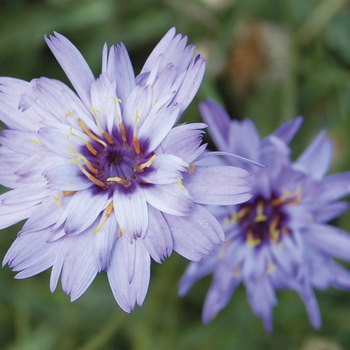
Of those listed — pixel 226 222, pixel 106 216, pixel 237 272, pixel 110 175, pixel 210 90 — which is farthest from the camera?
pixel 210 90

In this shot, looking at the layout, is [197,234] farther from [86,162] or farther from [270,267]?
[270,267]

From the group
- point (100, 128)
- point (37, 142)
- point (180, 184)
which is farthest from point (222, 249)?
point (37, 142)

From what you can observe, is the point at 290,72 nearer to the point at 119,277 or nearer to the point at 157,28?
the point at 157,28

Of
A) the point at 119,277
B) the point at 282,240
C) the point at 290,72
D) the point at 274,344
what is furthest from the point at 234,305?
the point at 119,277

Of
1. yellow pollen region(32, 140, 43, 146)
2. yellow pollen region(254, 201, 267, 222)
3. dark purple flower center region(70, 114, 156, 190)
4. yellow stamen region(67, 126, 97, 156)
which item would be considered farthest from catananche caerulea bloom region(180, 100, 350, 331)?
yellow pollen region(32, 140, 43, 146)

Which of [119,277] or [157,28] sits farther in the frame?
[157,28]

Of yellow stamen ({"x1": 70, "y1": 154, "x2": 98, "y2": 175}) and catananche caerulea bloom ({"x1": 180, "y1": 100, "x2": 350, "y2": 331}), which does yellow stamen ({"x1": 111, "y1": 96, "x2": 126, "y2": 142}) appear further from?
catananche caerulea bloom ({"x1": 180, "y1": 100, "x2": 350, "y2": 331})

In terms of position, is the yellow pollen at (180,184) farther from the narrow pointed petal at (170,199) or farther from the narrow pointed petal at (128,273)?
the narrow pointed petal at (128,273)
